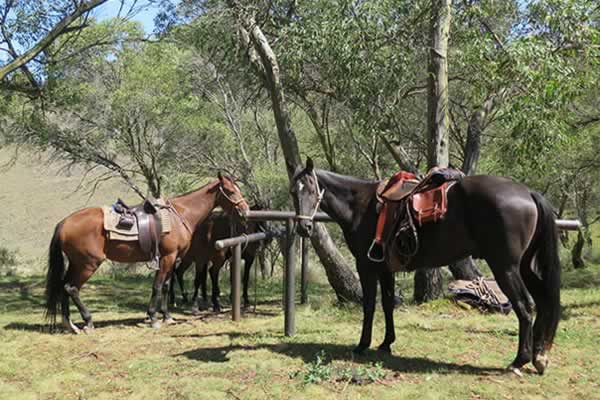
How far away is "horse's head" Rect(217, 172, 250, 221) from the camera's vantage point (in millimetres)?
7066

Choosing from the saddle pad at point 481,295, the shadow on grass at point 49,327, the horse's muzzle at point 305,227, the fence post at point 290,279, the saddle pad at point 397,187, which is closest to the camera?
the horse's muzzle at point 305,227

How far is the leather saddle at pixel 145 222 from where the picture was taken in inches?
261

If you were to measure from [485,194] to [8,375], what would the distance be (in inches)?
176

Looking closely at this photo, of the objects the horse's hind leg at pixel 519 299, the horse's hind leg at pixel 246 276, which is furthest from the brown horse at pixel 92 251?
the horse's hind leg at pixel 519 299

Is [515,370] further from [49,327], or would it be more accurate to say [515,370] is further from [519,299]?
[49,327]

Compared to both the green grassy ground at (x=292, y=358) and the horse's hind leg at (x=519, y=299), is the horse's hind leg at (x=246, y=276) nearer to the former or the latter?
the green grassy ground at (x=292, y=358)

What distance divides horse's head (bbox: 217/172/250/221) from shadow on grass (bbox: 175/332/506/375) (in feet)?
7.01

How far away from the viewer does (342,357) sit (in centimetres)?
493

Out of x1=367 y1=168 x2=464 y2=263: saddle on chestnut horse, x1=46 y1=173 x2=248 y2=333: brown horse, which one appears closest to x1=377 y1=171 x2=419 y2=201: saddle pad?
x1=367 y1=168 x2=464 y2=263: saddle on chestnut horse

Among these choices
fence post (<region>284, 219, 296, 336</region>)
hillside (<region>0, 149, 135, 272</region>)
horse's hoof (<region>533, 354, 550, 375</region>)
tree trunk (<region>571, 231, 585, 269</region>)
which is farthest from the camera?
hillside (<region>0, 149, 135, 272</region>)

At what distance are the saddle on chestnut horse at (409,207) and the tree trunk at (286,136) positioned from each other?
2.95 metres

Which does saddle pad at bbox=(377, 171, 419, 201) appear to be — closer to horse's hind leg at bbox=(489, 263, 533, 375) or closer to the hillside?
horse's hind leg at bbox=(489, 263, 533, 375)

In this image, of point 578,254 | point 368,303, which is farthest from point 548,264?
point 578,254

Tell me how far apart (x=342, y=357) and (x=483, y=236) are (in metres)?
1.74
